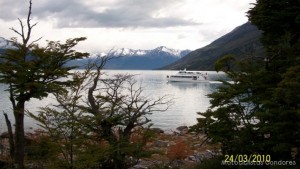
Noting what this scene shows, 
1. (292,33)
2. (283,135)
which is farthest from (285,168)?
(292,33)

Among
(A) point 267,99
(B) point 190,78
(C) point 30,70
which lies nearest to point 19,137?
(C) point 30,70

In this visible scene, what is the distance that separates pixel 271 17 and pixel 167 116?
37.8 m

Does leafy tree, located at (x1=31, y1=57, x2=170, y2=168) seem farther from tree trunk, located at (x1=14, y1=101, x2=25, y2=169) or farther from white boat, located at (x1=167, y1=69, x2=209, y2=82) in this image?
white boat, located at (x1=167, y1=69, x2=209, y2=82)

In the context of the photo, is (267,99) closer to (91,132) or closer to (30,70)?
(91,132)

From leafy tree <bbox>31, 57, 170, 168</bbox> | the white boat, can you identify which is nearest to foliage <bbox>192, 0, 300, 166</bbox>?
leafy tree <bbox>31, 57, 170, 168</bbox>

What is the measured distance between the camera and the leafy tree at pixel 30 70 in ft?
52.4

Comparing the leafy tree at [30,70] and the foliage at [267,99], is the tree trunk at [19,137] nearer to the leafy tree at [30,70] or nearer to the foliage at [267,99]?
the leafy tree at [30,70]

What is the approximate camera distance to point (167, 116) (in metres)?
52.8

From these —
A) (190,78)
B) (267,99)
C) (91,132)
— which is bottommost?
(190,78)

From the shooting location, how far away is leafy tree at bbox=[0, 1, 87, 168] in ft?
52.4

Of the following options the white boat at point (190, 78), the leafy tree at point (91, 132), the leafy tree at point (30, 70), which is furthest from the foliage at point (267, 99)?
the white boat at point (190, 78)

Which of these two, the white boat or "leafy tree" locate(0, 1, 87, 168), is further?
the white boat

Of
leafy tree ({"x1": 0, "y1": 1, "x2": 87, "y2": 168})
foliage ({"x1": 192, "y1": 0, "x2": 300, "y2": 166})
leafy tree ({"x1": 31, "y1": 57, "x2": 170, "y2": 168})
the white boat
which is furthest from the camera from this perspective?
the white boat

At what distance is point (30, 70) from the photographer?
632 inches
